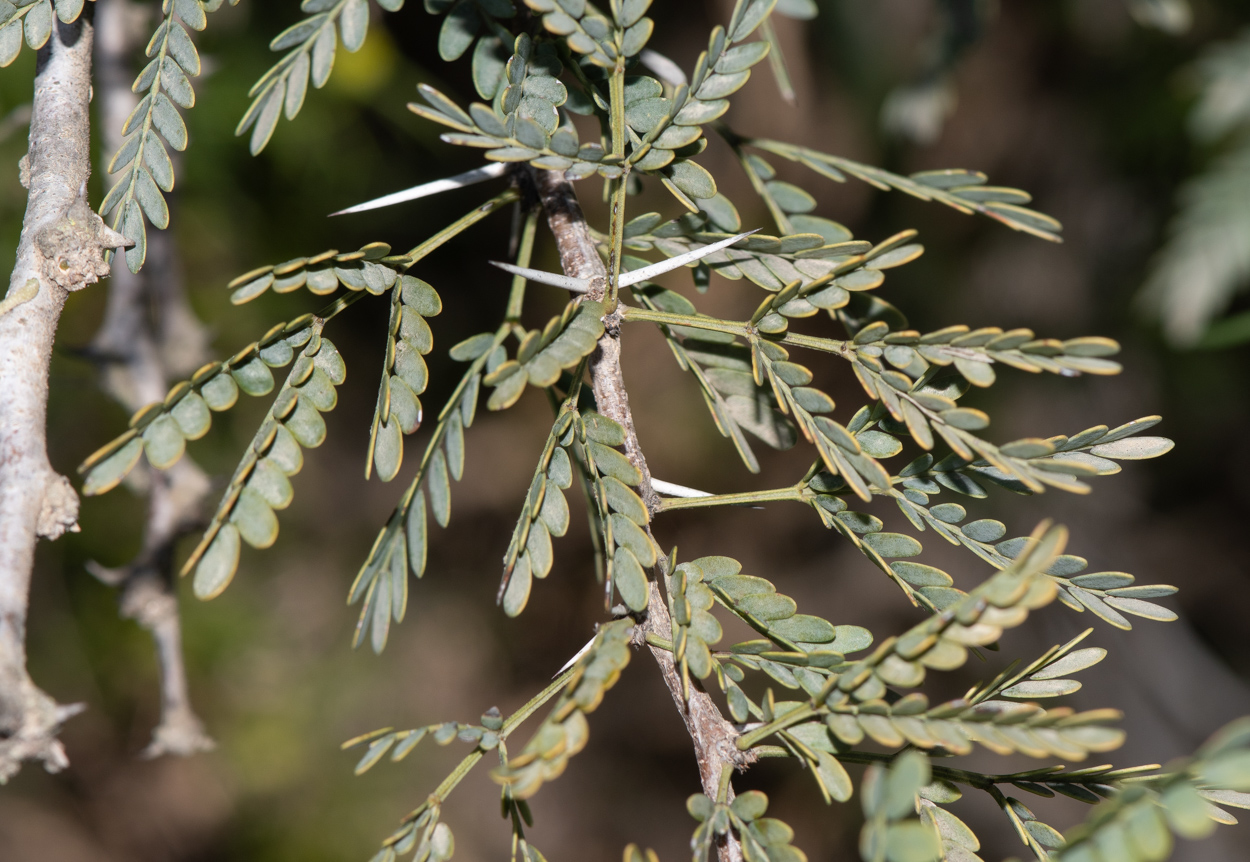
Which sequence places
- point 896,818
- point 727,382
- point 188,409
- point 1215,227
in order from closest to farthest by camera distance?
point 896,818, point 188,409, point 727,382, point 1215,227

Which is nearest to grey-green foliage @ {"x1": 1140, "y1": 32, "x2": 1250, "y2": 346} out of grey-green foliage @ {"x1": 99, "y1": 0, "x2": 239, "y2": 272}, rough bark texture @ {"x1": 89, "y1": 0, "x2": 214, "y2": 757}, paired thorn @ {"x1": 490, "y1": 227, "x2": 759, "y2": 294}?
paired thorn @ {"x1": 490, "y1": 227, "x2": 759, "y2": 294}

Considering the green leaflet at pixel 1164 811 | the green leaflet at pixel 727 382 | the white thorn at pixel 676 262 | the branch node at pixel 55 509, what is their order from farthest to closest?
1. the green leaflet at pixel 727 382
2. the white thorn at pixel 676 262
3. the branch node at pixel 55 509
4. the green leaflet at pixel 1164 811

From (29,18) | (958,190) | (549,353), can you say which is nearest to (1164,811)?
(549,353)

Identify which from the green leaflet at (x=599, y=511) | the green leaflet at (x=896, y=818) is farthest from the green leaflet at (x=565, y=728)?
the green leaflet at (x=896, y=818)

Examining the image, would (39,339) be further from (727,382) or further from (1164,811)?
(1164,811)

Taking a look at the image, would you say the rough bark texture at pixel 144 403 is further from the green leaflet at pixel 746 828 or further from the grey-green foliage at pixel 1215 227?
the grey-green foliage at pixel 1215 227

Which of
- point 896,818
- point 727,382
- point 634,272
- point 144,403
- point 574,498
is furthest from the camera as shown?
point 574,498

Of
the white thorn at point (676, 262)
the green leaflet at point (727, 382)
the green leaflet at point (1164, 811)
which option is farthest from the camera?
the green leaflet at point (727, 382)
